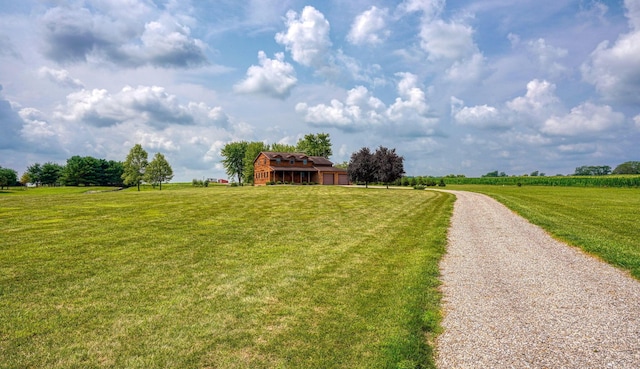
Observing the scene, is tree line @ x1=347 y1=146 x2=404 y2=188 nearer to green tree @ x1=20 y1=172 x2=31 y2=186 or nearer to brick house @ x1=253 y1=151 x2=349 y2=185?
brick house @ x1=253 y1=151 x2=349 y2=185

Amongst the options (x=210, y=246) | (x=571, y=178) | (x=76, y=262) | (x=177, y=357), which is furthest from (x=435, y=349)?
(x=571, y=178)

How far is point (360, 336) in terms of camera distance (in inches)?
199

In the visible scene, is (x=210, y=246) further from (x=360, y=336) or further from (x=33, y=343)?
(x=360, y=336)

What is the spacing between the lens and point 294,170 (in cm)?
6738

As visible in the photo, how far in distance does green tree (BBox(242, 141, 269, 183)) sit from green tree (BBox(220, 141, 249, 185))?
113 inches

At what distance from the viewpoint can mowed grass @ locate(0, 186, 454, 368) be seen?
4605mm

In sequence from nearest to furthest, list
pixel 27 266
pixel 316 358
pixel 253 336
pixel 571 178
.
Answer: pixel 316 358 < pixel 253 336 < pixel 27 266 < pixel 571 178

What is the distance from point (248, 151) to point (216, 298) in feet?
277

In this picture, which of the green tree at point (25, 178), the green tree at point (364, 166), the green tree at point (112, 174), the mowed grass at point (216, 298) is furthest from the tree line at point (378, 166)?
the green tree at point (25, 178)

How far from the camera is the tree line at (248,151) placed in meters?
88.1

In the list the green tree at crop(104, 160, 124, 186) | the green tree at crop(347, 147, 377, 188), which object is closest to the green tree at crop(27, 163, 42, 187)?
the green tree at crop(104, 160, 124, 186)

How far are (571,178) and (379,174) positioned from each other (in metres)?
47.0

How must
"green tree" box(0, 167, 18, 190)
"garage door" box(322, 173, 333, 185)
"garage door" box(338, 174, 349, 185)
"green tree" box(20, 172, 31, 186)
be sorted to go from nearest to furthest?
"garage door" box(322, 173, 333, 185) → "garage door" box(338, 174, 349, 185) → "green tree" box(0, 167, 18, 190) → "green tree" box(20, 172, 31, 186)

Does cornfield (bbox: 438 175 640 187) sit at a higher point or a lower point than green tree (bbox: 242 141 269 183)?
lower
